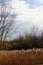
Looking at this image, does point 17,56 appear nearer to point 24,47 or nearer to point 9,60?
point 9,60

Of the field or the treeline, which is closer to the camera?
the field

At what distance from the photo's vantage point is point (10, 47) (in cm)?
1883

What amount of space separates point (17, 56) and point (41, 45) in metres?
5.91

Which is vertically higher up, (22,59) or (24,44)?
(24,44)

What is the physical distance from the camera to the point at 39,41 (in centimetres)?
1917

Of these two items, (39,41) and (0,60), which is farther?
(39,41)

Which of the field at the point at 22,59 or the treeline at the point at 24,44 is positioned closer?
the field at the point at 22,59

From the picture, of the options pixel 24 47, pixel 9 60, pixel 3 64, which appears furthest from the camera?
pixel 24 47

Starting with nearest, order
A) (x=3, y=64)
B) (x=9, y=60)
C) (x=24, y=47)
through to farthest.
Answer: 1. (x=3, y=64)
2. (x=9, y=60)
3. (x=24, y=47)

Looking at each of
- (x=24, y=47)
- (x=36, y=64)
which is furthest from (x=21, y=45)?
(x=36, y=64)

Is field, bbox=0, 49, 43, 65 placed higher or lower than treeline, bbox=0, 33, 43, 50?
lower

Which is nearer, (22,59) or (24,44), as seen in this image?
(22,59)

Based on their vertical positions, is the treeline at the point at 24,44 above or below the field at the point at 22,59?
above

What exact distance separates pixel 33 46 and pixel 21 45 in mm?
981
